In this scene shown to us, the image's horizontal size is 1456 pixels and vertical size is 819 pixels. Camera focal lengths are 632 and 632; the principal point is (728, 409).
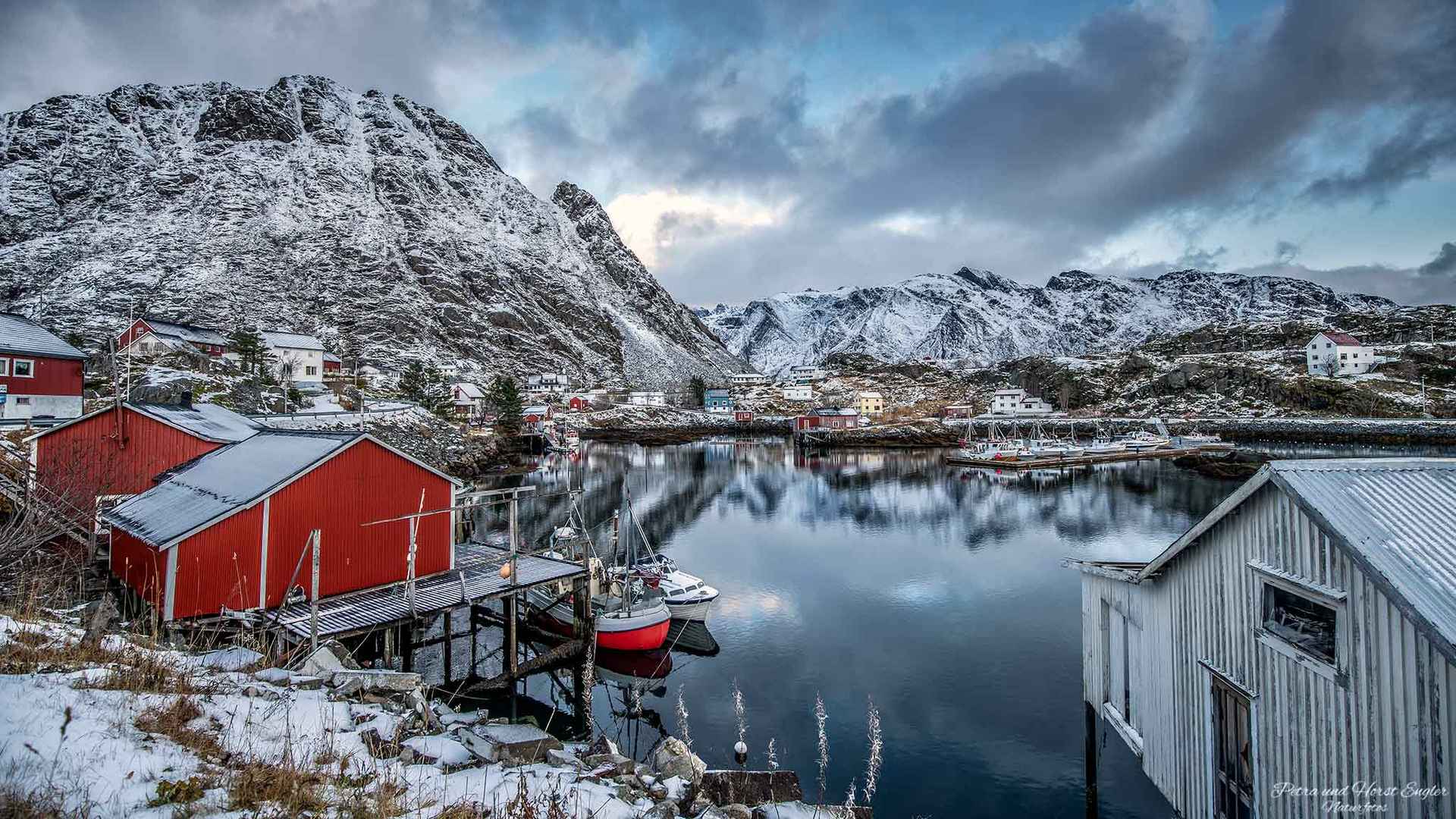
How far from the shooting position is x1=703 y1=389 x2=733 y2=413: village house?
131125 mm

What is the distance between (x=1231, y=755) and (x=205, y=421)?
82.4 ft

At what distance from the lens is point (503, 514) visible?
38.3 metres

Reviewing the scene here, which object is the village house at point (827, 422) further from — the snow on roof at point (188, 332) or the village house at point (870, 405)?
the snow on roof at point (188, 332)

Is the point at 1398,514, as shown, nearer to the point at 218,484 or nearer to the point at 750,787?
the point at 750,787

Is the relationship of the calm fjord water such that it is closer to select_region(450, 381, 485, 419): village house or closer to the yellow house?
select_region(450, 381, 485, 419): village house

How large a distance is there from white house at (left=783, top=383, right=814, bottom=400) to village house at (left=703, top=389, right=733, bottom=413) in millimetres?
14176

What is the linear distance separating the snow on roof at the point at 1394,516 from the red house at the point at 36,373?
42491 millimetres

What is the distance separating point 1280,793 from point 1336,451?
76801mm

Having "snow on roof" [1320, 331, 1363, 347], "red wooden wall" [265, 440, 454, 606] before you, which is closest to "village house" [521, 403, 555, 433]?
"red wooden wall" [265, 440, 454, 606]

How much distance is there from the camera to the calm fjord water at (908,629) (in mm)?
13469

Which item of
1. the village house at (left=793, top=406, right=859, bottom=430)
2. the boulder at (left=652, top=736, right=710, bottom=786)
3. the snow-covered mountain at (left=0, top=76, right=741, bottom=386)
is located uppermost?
the snow-covered mountain at (left=0, top=76, right=741, bottom=386)

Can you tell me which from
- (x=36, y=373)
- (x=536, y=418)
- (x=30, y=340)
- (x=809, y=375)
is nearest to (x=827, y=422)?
(x=536, y=418)

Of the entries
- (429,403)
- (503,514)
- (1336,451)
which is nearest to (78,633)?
(503,514)

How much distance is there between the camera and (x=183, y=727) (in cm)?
549
